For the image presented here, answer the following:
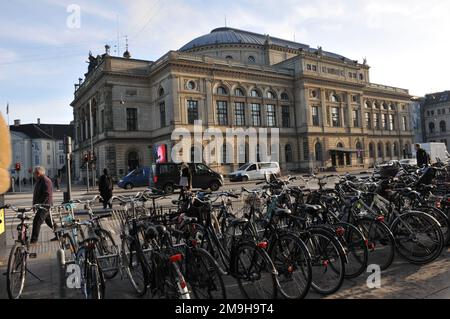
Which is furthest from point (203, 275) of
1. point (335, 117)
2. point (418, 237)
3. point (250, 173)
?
point (335, 117)

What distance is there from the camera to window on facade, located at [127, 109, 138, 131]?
49.5 metres

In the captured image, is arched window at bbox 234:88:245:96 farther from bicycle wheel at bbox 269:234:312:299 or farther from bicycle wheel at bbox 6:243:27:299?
bicycle wheel at bbox 269:234:312:299

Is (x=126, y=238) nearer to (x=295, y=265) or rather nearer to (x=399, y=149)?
(x=295, y=265)

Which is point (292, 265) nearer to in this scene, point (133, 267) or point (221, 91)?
point (133, 267)

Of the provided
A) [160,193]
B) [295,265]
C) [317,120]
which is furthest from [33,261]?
[317,120]

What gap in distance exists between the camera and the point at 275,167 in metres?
36.3

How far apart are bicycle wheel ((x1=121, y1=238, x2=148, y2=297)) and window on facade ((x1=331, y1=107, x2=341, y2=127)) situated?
59.2 meters

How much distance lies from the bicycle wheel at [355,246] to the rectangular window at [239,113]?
4656cm

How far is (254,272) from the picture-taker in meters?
4.52

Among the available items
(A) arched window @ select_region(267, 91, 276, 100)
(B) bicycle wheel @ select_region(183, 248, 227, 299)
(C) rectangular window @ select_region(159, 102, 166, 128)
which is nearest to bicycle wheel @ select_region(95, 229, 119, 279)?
(B) bicycle wheel @ select_region(183, 248, 227, 299)

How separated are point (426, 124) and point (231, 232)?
116 metres

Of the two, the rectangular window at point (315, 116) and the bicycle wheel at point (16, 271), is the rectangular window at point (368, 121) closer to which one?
the rectangular window at point (315, 116)
